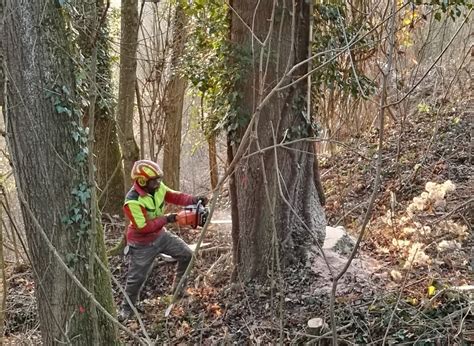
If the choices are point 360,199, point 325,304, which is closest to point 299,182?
point 325,304

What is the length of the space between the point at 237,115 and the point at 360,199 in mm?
3551

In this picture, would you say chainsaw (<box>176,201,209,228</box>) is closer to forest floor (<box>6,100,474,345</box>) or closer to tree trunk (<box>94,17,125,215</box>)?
forest floor (<box>6,100,474,345</box>)

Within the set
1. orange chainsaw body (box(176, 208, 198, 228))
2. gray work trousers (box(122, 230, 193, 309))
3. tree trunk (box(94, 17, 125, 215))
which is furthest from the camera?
tree trunk (box(94, 17, 125, 215))

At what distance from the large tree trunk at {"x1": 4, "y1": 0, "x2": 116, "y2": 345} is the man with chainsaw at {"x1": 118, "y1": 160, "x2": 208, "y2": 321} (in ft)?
3.66

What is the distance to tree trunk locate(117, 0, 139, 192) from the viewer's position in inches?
254

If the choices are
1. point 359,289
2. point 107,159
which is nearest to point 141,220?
point 359,289

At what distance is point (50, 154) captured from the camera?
4422mm

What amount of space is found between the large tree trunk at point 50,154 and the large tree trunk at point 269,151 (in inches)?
64.2

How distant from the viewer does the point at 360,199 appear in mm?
8367

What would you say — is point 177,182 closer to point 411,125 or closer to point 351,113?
point 351,113

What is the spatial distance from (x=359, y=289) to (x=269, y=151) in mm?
1505

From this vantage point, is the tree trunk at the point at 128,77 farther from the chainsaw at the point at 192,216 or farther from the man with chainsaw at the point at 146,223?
the chainsaw at the point at 192,216

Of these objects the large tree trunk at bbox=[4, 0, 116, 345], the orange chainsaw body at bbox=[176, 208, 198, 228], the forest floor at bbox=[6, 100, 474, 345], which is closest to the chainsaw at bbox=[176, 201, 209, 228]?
the orange chainsaw body at bbox=[176, 208, 198, 228]

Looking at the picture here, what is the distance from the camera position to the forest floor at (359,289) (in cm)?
444
